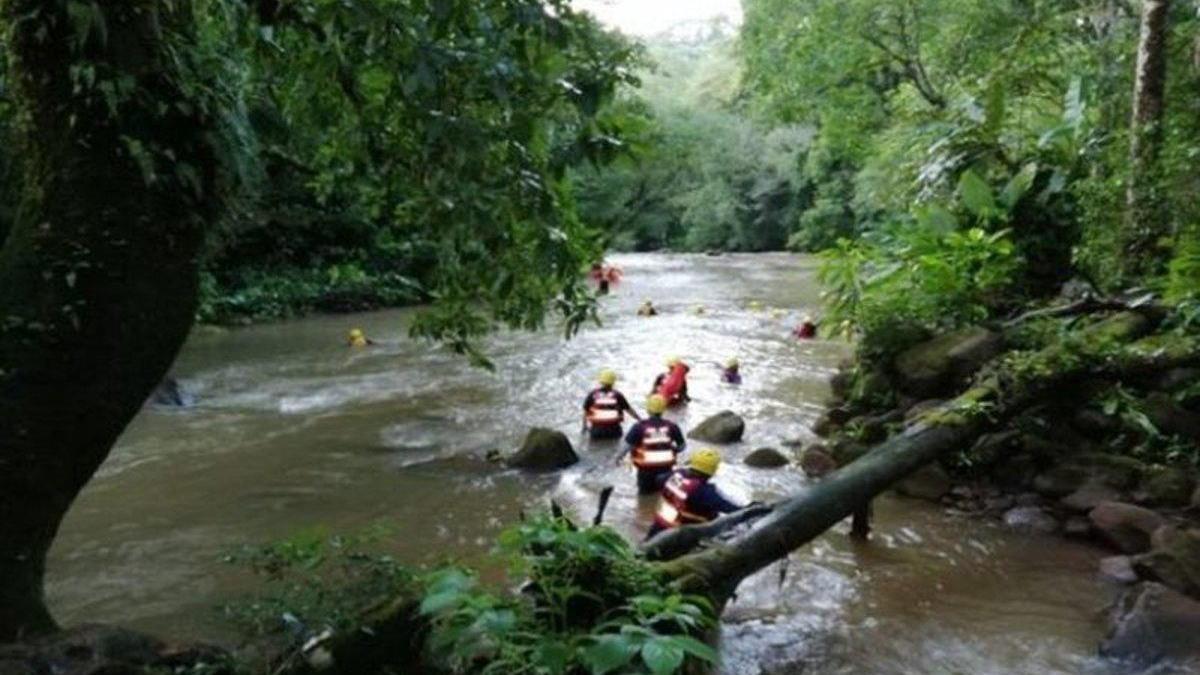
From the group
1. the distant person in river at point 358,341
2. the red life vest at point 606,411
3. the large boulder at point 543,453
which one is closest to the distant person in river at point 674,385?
the red life vest at point 606,411

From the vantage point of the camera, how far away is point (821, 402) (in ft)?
44.8

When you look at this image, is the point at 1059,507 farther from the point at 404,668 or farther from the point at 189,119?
the point at 189,119

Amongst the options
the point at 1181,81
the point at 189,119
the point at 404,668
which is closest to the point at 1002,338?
the point at 1181,81

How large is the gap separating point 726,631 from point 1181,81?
24.9 ft

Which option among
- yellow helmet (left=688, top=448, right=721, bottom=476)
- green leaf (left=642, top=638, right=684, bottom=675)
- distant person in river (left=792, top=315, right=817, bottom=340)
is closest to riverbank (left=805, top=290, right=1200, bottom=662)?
yellow helmet (left=688, top=448, right=721, bottom=476)

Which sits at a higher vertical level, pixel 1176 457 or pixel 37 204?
pixel 37 204

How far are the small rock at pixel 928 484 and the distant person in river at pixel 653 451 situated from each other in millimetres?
2227

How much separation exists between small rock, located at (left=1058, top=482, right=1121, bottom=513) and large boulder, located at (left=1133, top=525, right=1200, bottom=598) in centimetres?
108

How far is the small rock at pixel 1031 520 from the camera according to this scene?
791cm

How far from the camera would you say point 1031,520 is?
8.02 meters

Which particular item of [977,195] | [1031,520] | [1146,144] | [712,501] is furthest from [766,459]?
[1146,144]

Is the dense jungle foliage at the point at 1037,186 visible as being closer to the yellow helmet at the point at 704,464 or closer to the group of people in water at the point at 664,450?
the group of people in water at the point at 664,450

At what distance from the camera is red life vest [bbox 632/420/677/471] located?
962 centimetres

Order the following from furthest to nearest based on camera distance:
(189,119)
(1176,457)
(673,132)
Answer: (673,132) < (1176,457) < (189,119)
